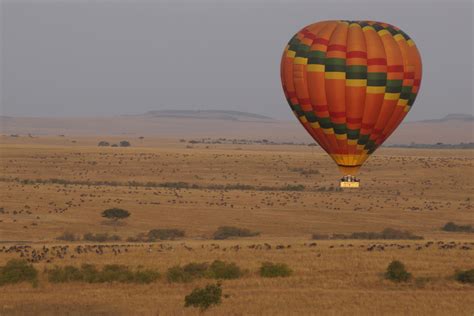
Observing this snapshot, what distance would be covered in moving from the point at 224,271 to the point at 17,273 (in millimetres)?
7109

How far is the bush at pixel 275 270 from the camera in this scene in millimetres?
35281

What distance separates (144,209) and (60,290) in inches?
1172

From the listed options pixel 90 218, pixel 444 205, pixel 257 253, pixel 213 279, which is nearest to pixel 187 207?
pixel 90 218

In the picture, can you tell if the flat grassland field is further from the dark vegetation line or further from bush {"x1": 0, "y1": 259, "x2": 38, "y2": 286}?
bush {"x1": 0, "y1": 259, "x2": 38, "y2": 286}

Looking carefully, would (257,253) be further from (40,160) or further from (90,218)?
(40,160)

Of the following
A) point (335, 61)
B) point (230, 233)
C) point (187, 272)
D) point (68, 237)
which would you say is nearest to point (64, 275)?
point (187, 272)

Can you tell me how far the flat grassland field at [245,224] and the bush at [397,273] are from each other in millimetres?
393

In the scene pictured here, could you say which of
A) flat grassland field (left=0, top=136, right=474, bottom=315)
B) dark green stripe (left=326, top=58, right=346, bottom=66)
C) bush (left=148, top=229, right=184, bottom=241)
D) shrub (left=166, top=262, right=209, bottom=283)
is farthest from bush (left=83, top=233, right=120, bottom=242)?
dark green stripe (left=326, top=58, right=346, bottom=66)

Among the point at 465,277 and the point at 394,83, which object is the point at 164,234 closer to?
the point at 394,83

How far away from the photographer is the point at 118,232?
177ft

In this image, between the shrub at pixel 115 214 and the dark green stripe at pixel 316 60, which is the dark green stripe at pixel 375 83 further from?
the shrub at pixel 115 214

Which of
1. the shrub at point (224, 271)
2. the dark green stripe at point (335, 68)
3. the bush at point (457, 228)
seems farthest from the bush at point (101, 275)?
the bush at point (457, 228)

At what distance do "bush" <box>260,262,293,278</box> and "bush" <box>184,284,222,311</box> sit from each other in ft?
15.6

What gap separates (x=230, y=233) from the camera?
51844 millimetres
